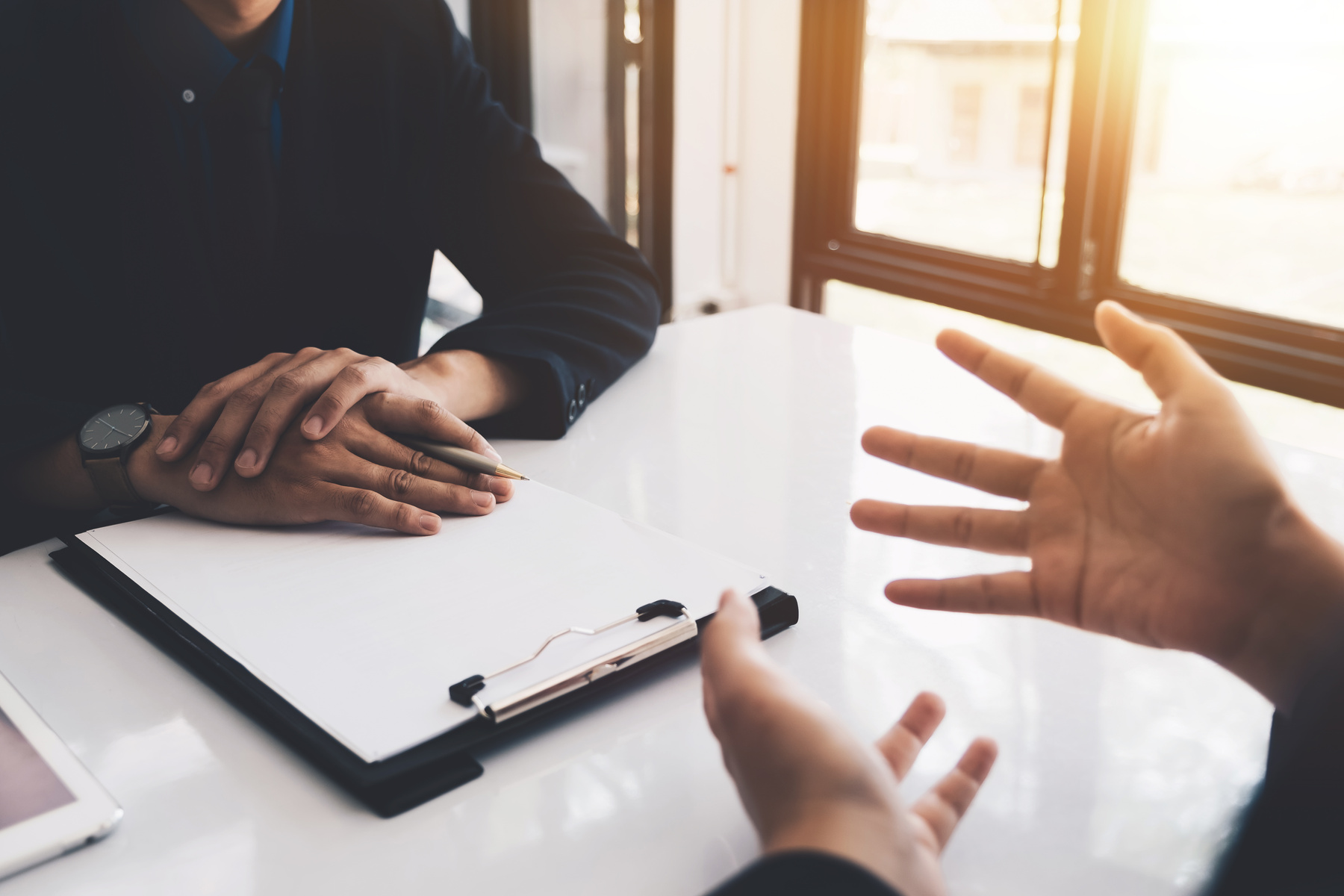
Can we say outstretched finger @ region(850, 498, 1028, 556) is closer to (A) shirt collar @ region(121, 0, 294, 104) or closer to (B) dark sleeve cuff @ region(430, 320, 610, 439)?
(B) dark sleeve cuff @ region(430, 320, 610, 439)

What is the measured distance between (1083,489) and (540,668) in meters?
0.33

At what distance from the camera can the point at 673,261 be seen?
3.17 m

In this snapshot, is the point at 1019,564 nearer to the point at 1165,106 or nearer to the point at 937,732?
the point at 937,732

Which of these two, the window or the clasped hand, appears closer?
the clasped hand

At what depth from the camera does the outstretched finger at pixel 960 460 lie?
601 mm

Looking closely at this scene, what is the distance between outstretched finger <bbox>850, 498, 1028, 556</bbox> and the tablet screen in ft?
1.40

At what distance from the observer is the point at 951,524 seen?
0.60 m

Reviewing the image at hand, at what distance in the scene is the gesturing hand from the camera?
0.49 metres

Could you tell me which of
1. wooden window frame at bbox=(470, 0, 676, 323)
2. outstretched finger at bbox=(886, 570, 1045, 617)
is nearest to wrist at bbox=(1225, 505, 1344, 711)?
outstretched finger at bbox=(886, 570, 1045, 617)

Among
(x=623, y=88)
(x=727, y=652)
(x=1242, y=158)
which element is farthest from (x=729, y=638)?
(x=623, y=88)

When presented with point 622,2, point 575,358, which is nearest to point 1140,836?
point 575,358

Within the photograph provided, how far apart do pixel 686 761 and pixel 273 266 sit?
840 millimetres

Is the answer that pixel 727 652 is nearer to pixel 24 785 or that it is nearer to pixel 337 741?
pixel 337 741

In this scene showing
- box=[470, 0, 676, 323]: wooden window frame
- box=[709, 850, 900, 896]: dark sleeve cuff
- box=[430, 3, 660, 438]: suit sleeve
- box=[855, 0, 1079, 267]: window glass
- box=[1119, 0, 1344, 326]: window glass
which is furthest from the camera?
box=[470, 0, 676, 323]: wooden window frame
